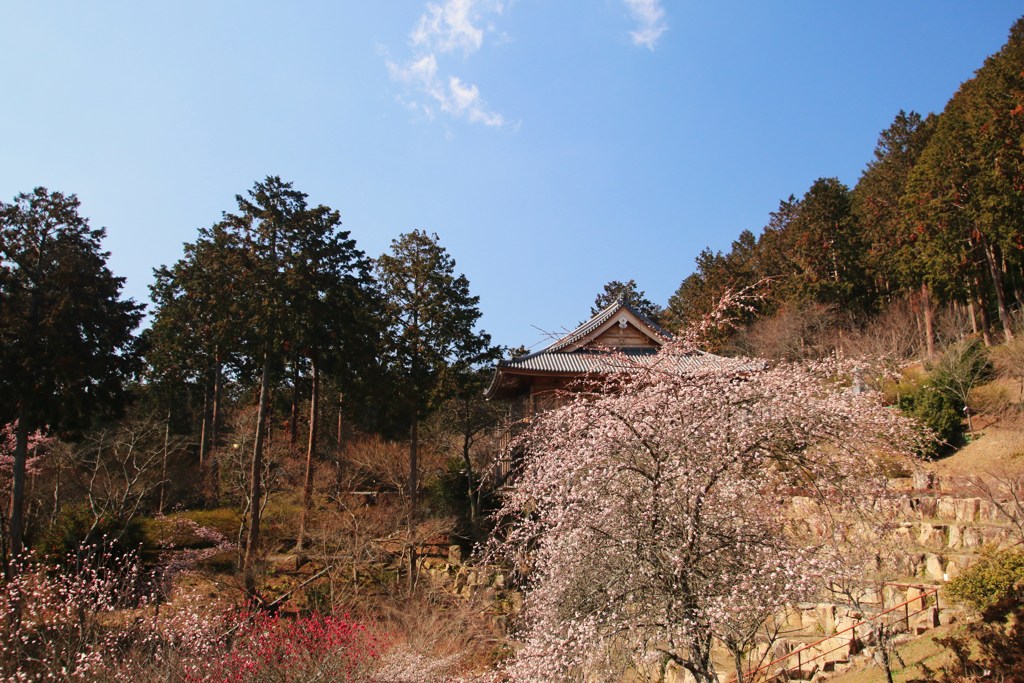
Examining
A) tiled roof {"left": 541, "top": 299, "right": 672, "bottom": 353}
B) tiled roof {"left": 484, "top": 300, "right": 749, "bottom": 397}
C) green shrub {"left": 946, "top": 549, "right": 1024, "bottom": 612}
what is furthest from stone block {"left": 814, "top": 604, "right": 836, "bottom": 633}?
tiled roof {"left": 541, "top": 299, "right": 672, "bottom": 353}

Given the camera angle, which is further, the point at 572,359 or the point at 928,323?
the point at 928,323

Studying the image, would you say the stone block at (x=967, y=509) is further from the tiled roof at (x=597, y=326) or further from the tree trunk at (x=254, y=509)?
the tree trunk at (x=254, y=509)

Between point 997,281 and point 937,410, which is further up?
point 997,281

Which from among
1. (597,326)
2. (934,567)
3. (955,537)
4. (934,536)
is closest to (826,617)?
(934,567)

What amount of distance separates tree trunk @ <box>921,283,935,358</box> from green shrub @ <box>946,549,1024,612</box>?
47.4ft

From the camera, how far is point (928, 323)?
861 inches

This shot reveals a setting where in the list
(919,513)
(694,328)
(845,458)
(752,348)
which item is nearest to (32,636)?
(694,328)

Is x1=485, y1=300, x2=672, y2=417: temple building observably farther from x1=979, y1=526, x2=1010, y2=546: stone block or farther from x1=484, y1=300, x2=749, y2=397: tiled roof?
x1=979, y1=526, x2=1010, y2=546: stone block

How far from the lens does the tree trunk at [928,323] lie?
21484 mm

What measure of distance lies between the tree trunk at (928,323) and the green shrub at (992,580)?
14.4 m

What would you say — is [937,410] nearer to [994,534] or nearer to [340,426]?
[994,534]

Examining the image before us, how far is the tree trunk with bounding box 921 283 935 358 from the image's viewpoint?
21.5 m

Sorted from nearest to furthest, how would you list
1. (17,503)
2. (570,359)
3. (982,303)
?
(17,503)
(570,359)
(982,303)

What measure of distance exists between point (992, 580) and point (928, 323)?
16.2 m
